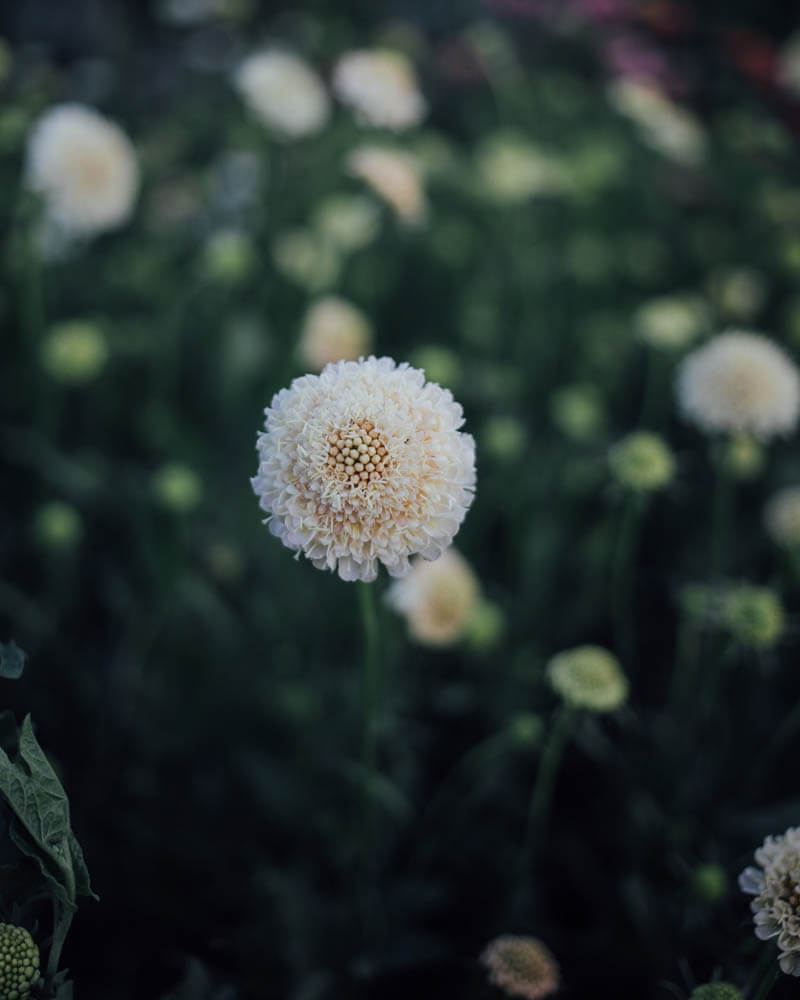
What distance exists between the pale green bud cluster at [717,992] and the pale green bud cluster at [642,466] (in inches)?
33.2

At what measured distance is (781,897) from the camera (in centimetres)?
100

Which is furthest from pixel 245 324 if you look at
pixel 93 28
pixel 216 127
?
pixel 93 28

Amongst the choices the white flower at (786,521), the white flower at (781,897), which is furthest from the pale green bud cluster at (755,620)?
the white flower at (781,897)

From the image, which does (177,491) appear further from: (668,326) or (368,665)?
(668,326)

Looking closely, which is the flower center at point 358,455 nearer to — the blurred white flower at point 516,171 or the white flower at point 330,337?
the white flower at point 330,337

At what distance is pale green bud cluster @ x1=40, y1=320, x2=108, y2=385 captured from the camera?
2014 millimetres

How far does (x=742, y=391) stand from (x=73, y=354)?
4.95ft

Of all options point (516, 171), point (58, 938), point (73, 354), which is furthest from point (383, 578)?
point (516, 171)

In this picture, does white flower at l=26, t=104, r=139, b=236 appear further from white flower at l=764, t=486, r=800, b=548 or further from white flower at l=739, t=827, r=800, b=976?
white flower at l=739, t=827, r=800, b=976

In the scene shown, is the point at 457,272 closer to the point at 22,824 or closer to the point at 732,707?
the point at 732,707

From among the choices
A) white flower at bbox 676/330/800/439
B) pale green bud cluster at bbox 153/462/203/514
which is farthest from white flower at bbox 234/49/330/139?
white flower at bbox 676/330/800/439

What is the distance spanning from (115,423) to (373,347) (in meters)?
0.81

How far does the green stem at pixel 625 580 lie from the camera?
1.70 m

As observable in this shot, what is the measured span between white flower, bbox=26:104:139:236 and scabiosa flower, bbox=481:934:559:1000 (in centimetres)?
184
